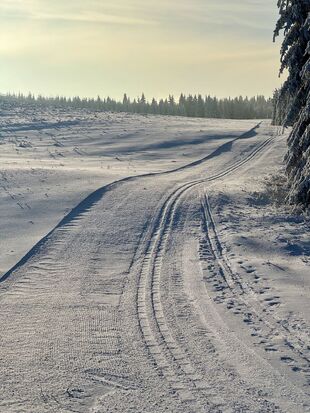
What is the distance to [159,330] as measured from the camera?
8.25m

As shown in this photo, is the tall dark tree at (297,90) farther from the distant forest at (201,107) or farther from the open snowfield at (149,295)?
the distant forest at (201,107)

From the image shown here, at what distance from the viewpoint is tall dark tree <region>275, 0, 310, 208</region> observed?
15844 mm

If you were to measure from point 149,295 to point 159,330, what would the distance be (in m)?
1.59

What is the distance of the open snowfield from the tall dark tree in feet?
3.78

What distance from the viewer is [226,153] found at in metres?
31.3

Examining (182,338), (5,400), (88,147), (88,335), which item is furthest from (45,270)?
(88,147)

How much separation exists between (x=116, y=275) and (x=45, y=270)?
1.48 meters

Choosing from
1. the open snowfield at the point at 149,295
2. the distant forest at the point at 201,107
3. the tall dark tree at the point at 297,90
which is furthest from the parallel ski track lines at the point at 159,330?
the distant forest at the point at 201,107

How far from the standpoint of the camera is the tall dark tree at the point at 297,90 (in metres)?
15.8

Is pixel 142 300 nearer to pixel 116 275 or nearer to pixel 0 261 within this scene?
pixel 116 275

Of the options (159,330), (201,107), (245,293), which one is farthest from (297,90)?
(201,107)

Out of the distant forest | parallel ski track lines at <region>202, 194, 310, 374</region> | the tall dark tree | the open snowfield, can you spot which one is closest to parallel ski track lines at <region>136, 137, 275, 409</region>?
the open snowfield

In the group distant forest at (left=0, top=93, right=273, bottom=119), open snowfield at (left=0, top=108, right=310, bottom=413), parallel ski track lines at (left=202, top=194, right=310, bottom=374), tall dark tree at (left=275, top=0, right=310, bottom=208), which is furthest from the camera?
distant forest at (left=0, top=93, right=273, bottom=119)

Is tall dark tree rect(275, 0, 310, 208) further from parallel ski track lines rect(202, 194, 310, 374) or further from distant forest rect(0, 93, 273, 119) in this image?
distant forest rect(0, 93, 273, 119)
